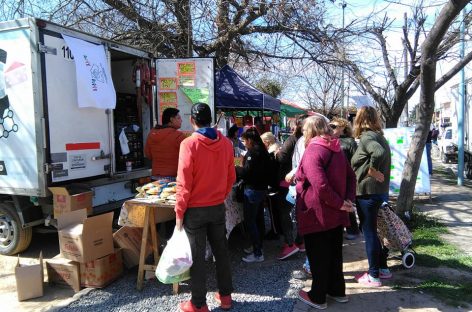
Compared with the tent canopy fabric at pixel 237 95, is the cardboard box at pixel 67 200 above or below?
below

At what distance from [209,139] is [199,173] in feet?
1.00

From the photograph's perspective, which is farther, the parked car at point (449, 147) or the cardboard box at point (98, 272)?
the parked car at point (449, 147)

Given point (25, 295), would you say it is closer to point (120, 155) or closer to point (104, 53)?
point (120, 155)

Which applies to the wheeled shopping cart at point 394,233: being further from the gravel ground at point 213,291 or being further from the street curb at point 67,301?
the street curb at point 67,301

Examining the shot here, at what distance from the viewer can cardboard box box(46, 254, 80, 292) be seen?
439 centimetres

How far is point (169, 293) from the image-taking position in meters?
4.18

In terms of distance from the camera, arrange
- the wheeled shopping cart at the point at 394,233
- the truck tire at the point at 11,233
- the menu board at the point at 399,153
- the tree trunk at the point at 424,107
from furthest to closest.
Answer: the menu board at the point at 399,153 < the tree trunk at the point at 424,107 < the truck tire at the point at 11,233 < the wheeled shopping cart at the point at 394,233

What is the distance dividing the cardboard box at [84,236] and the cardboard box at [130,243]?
14cm

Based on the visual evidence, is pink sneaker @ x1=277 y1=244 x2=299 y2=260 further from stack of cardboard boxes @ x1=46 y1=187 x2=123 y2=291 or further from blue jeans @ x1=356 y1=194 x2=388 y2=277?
stack of cardboard boxes @ x1=46 y1=187 x2=123 y2=291

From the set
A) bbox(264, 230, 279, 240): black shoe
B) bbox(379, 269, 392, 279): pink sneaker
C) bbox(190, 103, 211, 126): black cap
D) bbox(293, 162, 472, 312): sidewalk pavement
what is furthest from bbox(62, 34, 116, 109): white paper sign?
bbox(379, 269, 392, 279): pink sneaker

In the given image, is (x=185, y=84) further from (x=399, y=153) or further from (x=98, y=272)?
(x=399, y=153)

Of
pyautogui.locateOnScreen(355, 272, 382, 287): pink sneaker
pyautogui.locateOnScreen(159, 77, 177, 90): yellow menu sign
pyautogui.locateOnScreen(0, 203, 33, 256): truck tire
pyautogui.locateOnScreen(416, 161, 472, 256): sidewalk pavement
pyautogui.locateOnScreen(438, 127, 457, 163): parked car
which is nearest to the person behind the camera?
pyautogui.locateOnScreen(355, 272, 382, 287): pink sneaker

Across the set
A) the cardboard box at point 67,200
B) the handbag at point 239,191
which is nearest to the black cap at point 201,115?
the handbag at point 239,191

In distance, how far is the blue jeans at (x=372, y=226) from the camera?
4.21 m
